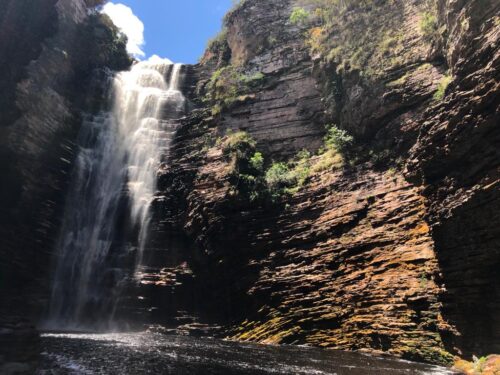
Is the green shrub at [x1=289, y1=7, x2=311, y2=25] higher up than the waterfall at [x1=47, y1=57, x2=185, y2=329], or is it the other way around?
the green shrub at [x1=289, y1=7, x2=311, y2=25]

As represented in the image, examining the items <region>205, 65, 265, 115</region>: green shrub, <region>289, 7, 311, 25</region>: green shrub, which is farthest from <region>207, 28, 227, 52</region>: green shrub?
<region>289, 7, 311, 25</region>: green shrub

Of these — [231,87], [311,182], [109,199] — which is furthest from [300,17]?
[109,199]

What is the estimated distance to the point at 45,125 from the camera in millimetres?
26906

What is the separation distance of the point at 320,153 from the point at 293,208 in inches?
178

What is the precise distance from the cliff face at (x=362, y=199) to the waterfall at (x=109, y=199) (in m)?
1.87

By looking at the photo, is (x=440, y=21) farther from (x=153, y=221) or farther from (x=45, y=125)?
(x=45, y=125)

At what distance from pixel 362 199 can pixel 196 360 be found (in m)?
10.8

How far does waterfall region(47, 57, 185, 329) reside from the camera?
2428 cm

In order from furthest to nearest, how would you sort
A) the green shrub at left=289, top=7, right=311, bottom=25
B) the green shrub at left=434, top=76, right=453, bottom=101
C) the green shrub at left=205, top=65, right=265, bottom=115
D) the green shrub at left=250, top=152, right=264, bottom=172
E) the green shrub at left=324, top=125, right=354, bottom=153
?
the green shrub at left=289, top=7, right=311, bottom=25, the green shrub at left=205, top=65, right=265, bottom=115, the green shrub at left=250, top=152, right=264, bottom=172, the green shrub at left=324, top=125, right=354, bottom=153, the green shrub at left=434, top=76, right=453, bottom=101

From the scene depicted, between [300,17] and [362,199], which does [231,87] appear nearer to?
[300,17]

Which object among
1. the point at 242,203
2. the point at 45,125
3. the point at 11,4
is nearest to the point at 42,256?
the point at 45,125

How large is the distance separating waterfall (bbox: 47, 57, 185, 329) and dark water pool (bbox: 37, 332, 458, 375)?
8.16 m

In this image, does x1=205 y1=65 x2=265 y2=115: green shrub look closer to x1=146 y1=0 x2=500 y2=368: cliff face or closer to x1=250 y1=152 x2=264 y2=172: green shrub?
x1=146 y1=0 x2=500 y2=368: cliff face

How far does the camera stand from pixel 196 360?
13.1 metres
